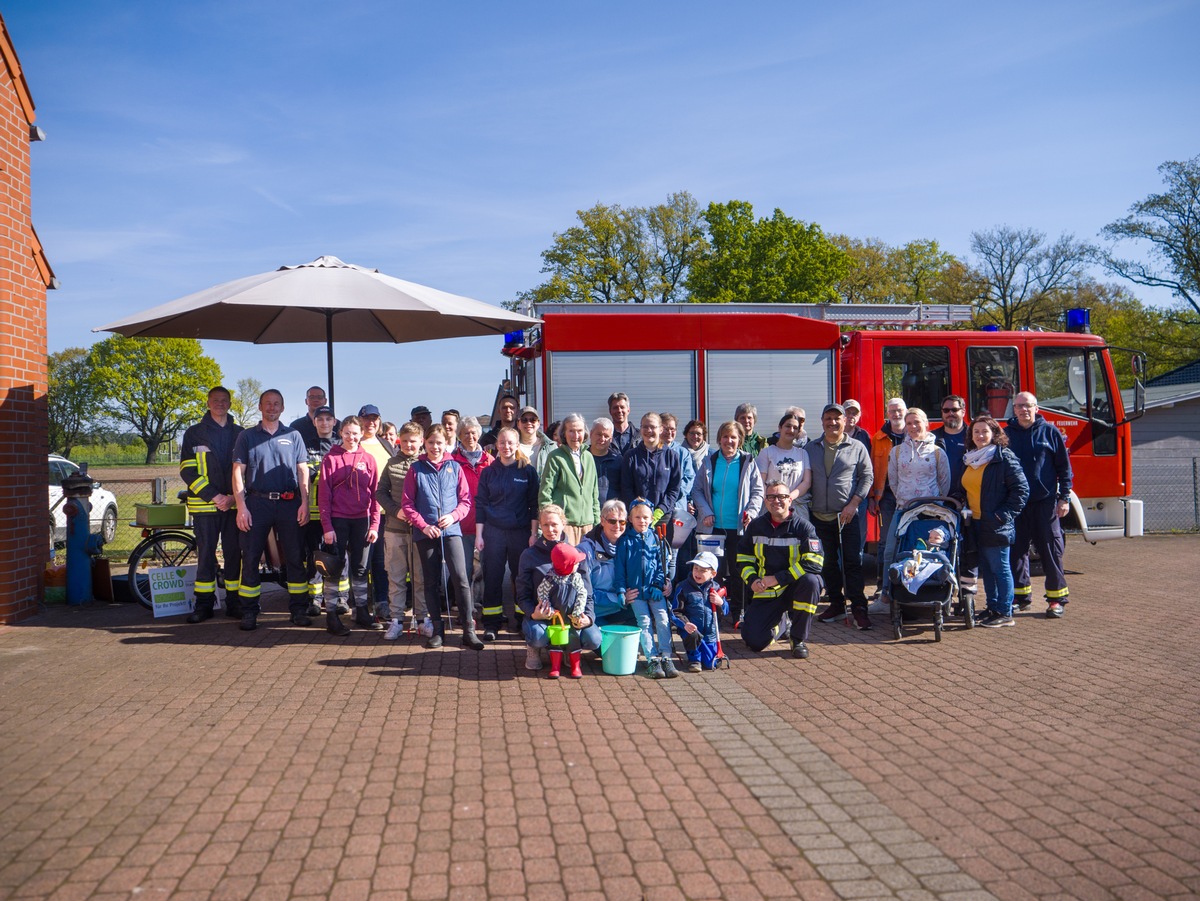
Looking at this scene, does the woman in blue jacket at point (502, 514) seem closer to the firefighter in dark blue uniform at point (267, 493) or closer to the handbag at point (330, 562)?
the handbag at point (330, 562)

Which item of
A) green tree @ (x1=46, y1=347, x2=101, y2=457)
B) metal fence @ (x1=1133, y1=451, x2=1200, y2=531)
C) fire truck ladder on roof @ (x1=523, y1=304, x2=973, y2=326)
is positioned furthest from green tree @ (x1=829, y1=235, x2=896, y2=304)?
green tree @ (x1=46, y1=347, x2=101, y2=457)

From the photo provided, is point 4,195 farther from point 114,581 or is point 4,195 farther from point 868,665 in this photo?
point 868,665

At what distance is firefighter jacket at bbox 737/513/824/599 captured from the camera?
23.1 feet

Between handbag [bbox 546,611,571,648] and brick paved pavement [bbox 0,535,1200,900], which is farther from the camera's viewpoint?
handbag [bbox 546,611,571,648]

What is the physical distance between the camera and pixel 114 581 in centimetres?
933

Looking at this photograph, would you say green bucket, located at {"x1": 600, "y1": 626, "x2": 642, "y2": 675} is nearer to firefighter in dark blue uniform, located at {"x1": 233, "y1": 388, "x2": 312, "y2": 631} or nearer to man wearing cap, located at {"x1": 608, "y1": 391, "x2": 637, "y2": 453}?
man wearing cap, located at {"x1": 608, "y1": 391, "x2": 637, "y2": 453}

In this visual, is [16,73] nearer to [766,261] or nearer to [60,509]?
[60,509]

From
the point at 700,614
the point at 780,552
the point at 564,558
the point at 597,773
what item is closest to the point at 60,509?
the point at 564,558

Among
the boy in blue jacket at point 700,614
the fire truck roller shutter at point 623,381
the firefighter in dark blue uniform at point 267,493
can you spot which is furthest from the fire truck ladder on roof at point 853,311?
the boy in blue jacket at point 700,614

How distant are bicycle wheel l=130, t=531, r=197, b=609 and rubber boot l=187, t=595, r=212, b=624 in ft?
3.07

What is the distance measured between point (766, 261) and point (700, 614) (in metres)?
35.7

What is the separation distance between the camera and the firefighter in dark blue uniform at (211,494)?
801cm

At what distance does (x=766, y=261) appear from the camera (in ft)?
132

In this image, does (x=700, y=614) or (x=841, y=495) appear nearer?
(x=700, y=614)
